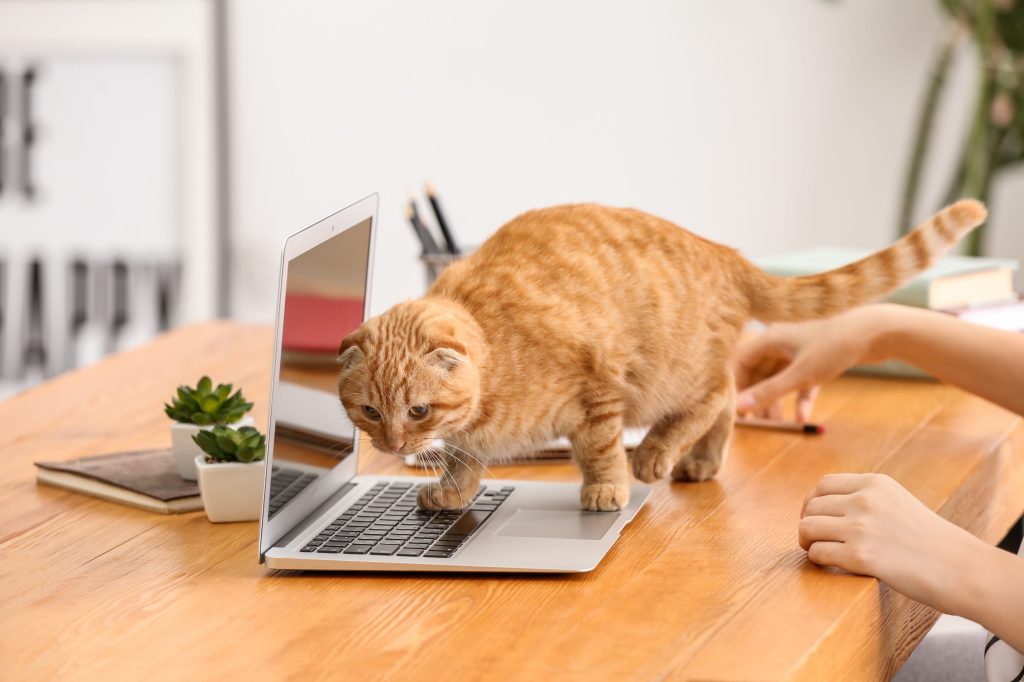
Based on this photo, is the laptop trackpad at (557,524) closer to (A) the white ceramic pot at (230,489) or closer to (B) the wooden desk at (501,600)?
(B) the wooden desk at (501,600)

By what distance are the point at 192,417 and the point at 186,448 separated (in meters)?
0.03

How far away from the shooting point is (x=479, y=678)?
0.84 meters

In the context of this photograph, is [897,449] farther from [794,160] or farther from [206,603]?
[794,160]

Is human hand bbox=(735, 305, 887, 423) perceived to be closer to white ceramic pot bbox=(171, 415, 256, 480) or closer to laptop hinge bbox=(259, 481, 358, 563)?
laptop hinge bbox=(259, 481, 358, 563)

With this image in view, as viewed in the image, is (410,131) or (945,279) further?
(410,131)

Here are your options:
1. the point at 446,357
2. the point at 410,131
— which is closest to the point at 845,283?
the point at 446,357

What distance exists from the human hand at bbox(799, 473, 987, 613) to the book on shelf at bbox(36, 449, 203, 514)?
2.05 feet

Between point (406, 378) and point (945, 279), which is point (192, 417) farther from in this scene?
point (945, 279)

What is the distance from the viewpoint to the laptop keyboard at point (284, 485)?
40.8 inches

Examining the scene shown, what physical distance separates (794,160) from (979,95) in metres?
0.50

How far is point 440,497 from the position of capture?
1.18m

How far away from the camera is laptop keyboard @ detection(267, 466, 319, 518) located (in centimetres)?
104

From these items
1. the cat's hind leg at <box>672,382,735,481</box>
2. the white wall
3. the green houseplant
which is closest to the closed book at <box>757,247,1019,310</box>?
the cat's hind leg at <box>672,382,735,481</box>

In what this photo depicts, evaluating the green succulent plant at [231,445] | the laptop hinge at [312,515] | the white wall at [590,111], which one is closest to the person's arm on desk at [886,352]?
the laptop hinge at [312,515]
